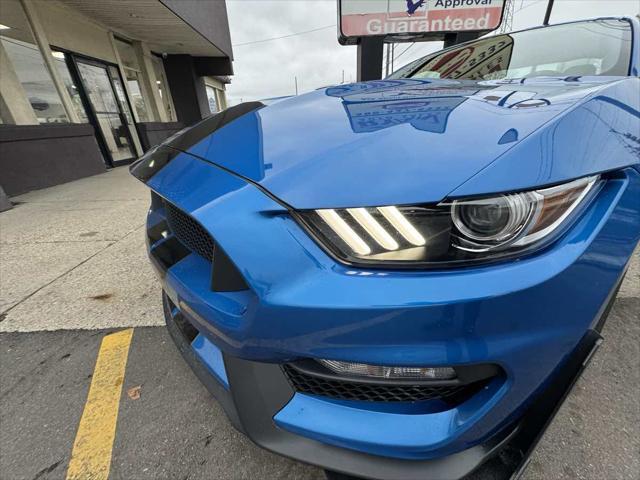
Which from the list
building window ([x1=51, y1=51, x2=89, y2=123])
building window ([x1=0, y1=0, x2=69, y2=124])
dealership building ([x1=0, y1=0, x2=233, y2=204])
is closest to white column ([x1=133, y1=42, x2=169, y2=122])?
dealership building ([x1=0, y1=0, x2=233, y2=204])

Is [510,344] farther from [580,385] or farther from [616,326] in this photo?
[616,326]

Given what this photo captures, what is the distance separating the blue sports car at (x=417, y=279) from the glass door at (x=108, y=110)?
30.2 ft

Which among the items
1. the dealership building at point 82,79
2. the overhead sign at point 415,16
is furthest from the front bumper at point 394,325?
the overhead sign at point 415,16

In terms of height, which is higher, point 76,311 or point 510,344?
point 510,344

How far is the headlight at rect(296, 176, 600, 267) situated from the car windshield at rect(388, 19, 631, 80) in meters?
1.56

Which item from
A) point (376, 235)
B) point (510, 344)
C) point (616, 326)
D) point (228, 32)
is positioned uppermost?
point (228, 32)

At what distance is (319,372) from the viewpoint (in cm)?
82

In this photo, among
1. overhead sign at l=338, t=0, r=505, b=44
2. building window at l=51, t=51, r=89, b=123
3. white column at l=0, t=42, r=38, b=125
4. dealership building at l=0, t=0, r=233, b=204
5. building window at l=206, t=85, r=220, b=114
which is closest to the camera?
white column at l=0, t=42, r=38, b=125

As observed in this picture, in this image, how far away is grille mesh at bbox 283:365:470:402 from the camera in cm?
80

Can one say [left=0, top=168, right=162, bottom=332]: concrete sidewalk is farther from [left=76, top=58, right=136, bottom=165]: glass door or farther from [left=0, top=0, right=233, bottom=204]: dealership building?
[left=76, top=58, right=136, bottom=165]: glass door

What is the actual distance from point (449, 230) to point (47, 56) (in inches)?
352

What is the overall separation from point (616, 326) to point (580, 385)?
628 mm

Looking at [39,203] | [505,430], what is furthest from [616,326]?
[39,203]

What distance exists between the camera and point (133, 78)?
33.2 feet
